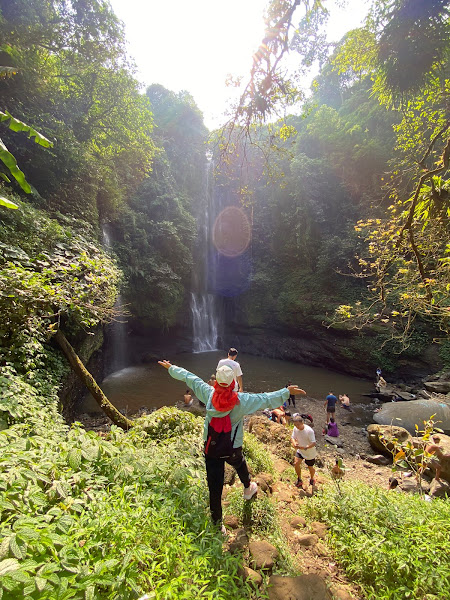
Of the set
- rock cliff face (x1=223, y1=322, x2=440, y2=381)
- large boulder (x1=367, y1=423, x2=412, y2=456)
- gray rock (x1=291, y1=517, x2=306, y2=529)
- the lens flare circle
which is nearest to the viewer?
gray rock (x1=291, y1=517, x2=306, y2=529)

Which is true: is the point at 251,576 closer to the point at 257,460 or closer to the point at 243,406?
the point at 243,406

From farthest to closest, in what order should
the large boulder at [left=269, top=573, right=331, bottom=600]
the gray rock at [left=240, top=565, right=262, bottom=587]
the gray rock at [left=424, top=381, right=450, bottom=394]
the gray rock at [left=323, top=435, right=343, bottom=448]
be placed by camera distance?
the gray rock at [left=424, top=381, right=450, bottom=394] < the gray rock at [left=323, top=435, right=343, bottom=448] < the gray rock at [left=240, top=565, right=262, bottom=587] < the large boulder at [left=269, top=573, right=331, bottom=600]

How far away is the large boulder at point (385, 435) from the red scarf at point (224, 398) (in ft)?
20.3

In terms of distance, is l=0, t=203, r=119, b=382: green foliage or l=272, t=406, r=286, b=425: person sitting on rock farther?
l=272, t=406, r=286, b=425: person sitting on rock

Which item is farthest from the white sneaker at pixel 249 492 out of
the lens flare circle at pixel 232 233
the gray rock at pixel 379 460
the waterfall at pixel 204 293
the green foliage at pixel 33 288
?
the lens flare circle at pixel 232 233

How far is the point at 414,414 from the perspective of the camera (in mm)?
8820

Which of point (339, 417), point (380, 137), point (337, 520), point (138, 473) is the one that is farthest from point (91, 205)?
point (380, 137)

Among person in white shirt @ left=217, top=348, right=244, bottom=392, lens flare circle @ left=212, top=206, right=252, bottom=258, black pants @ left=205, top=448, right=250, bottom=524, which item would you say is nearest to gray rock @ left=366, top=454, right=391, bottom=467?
person in white shirt @ left=217, top=348, right=244, bottom=392

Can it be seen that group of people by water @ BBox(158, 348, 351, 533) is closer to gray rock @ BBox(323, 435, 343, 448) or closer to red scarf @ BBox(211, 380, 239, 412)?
red scarf @ BBox(211, 380, 239, 412)

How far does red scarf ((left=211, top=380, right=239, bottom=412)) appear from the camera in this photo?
2.39 metres

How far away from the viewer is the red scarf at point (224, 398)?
239 centimetres

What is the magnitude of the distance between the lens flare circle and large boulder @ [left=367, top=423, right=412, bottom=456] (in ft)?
57.8

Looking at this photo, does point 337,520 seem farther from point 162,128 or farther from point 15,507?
point 162,128

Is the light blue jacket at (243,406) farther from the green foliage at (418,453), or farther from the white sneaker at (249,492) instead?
the green foliage at (418,453)
